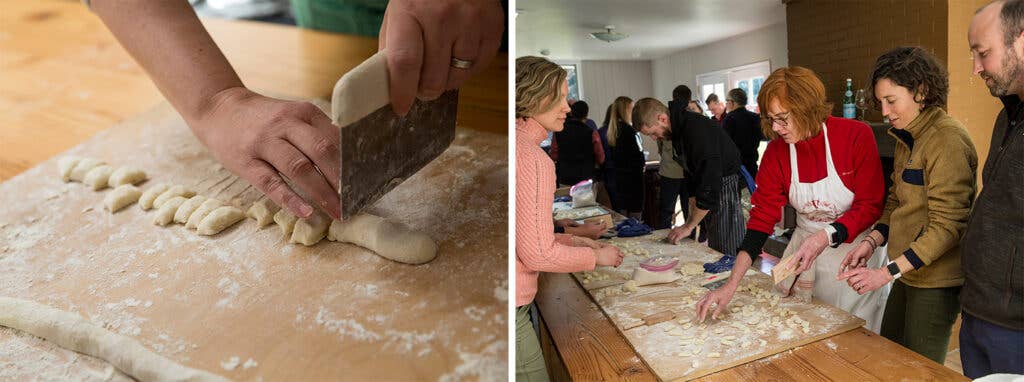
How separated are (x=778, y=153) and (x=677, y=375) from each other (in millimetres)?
502

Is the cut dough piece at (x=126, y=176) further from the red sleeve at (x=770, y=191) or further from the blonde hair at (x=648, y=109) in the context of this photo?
the red sleeve at (x=770, y=191)

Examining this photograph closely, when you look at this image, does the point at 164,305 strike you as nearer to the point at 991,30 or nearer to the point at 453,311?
the point at 453,311

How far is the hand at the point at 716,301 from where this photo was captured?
990 millimetres

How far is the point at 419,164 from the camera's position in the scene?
90 cm

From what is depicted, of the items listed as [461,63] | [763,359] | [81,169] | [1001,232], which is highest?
[461,63]

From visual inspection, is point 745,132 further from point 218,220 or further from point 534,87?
point 218,220

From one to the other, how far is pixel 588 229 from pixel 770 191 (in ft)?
1.25

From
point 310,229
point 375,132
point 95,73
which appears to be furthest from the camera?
point 95,73

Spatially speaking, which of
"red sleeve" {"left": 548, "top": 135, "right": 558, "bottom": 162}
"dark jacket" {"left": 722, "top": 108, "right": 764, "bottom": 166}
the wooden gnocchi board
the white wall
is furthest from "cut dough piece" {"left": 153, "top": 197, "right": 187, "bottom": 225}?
"dark jacket" {"left": 722, "top": 108, "right": 764, "bottom": 166}

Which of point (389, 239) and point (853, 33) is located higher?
point (853, 33)

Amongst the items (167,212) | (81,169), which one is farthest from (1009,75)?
(81,169)

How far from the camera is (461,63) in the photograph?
2.60 feet

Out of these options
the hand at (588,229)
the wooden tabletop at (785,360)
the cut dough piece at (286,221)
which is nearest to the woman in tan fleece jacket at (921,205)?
the wooden tabletop at (785,360)

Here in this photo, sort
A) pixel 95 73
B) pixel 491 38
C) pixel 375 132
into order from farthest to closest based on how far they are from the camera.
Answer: pixel 95 73 → pixel 491 38 → pixel 375 132
